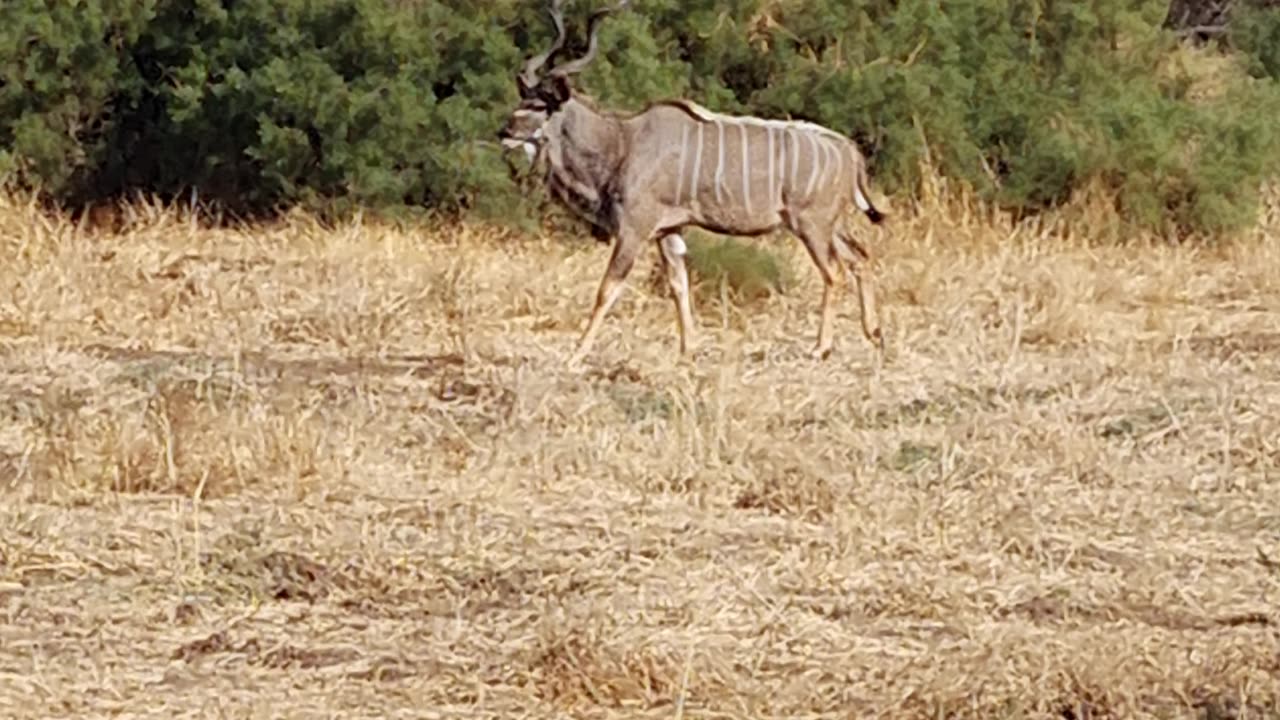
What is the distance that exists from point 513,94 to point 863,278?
181 inches

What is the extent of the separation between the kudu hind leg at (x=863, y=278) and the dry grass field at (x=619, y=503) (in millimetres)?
189

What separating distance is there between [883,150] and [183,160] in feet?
15.2

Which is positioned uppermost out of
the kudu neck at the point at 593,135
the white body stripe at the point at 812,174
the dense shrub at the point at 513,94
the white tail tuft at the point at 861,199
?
the kudu neck at the point at 593,135

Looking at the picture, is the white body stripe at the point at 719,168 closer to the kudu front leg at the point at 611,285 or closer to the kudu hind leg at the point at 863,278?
the kudu front leg at the point at 611,285

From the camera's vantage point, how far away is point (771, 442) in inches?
348

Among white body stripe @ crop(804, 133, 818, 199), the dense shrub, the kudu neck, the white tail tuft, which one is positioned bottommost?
the dense shrub

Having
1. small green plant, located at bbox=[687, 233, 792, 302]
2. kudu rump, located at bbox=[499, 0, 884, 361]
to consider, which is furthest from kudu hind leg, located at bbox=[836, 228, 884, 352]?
small green plant, located at bbox=[687, 233, 792, 302]

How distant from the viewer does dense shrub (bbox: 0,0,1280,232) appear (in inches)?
624

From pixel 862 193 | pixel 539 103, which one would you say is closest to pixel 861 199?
pixel 862 193

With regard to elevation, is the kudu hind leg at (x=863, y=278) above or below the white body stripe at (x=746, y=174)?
below

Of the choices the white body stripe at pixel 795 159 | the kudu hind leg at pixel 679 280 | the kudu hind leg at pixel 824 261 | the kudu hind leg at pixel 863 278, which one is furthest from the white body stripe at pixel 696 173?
the kudu hind leg at pixel 863 278

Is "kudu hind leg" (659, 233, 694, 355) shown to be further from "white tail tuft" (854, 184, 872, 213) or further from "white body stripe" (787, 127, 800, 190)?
"white tail tuft" (854, 184, 872, 213)

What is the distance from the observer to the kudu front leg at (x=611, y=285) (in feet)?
37.2

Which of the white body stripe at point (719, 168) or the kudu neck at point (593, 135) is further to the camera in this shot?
the kudu neck at point (593, 135)
